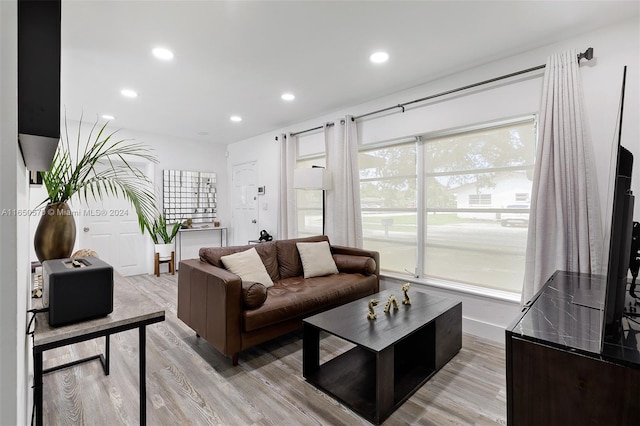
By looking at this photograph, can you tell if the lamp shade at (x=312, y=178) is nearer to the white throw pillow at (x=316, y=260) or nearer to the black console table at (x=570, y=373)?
the white throw pillow at (x=316, y=260)

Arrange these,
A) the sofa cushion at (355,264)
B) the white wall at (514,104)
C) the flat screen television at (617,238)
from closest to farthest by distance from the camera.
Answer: the flat screen television at (617,238)
the white wall at (514,104)
the sofa cushion at (355,264)

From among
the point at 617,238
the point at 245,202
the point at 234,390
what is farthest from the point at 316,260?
the point at 245,202

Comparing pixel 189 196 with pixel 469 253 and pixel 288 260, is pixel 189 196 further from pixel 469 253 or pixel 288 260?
pixel 469 253

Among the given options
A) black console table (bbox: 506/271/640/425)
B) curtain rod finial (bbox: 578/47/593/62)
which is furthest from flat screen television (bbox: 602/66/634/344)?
curtain rod finial (bbox: 578/47/593/62)

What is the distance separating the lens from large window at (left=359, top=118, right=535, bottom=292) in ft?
9.07

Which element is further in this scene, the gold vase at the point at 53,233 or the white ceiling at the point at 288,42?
the white ceiling at the point at 288,42

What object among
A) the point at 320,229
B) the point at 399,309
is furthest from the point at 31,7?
the point at 320,229

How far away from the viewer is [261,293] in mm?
2334

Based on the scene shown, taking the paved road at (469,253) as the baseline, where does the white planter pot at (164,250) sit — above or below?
below

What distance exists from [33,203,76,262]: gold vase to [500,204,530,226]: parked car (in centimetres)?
334

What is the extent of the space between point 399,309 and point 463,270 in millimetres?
1206

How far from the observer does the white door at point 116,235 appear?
4.77 m

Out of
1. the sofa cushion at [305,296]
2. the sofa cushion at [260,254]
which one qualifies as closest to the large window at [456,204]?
the sofa cushion at [305,296]

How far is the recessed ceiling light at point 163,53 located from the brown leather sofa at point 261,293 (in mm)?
1721
